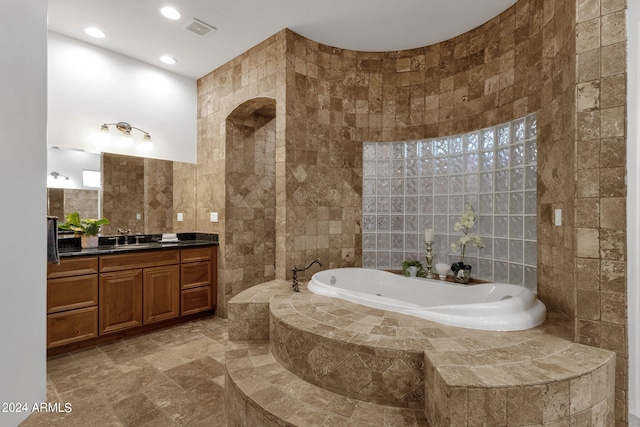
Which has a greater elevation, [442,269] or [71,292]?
[442,269]

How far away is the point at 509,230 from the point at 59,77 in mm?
4427

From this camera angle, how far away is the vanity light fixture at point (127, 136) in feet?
10.1

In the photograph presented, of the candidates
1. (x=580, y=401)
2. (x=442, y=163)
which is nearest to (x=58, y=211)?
(x=442, y=163)

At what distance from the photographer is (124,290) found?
277 centimetres

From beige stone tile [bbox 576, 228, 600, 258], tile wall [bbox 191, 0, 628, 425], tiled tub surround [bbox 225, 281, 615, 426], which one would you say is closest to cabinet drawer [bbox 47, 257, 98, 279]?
tile wall [bbox 191, 0, 628, 425]

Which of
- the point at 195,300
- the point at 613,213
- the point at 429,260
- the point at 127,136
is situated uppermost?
the point at 127,136

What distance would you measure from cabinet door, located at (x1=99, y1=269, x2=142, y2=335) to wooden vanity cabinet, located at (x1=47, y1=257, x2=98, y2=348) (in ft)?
0.20

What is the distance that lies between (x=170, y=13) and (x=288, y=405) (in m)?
3.06

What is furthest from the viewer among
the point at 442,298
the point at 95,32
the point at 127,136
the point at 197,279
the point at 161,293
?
the point at 197,279

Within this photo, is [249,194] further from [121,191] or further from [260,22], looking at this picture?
[260,22]

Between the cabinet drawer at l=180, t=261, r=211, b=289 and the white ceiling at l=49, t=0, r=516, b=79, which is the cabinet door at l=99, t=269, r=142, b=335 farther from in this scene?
the white ceiling at l=49, t=0, r=516, b=79

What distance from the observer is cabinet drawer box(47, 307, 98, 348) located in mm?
2379

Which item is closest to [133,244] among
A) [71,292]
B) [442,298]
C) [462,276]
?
[71,292]

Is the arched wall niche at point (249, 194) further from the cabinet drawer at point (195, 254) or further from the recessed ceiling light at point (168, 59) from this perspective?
the recessed ceiling light at point (168, 59)
